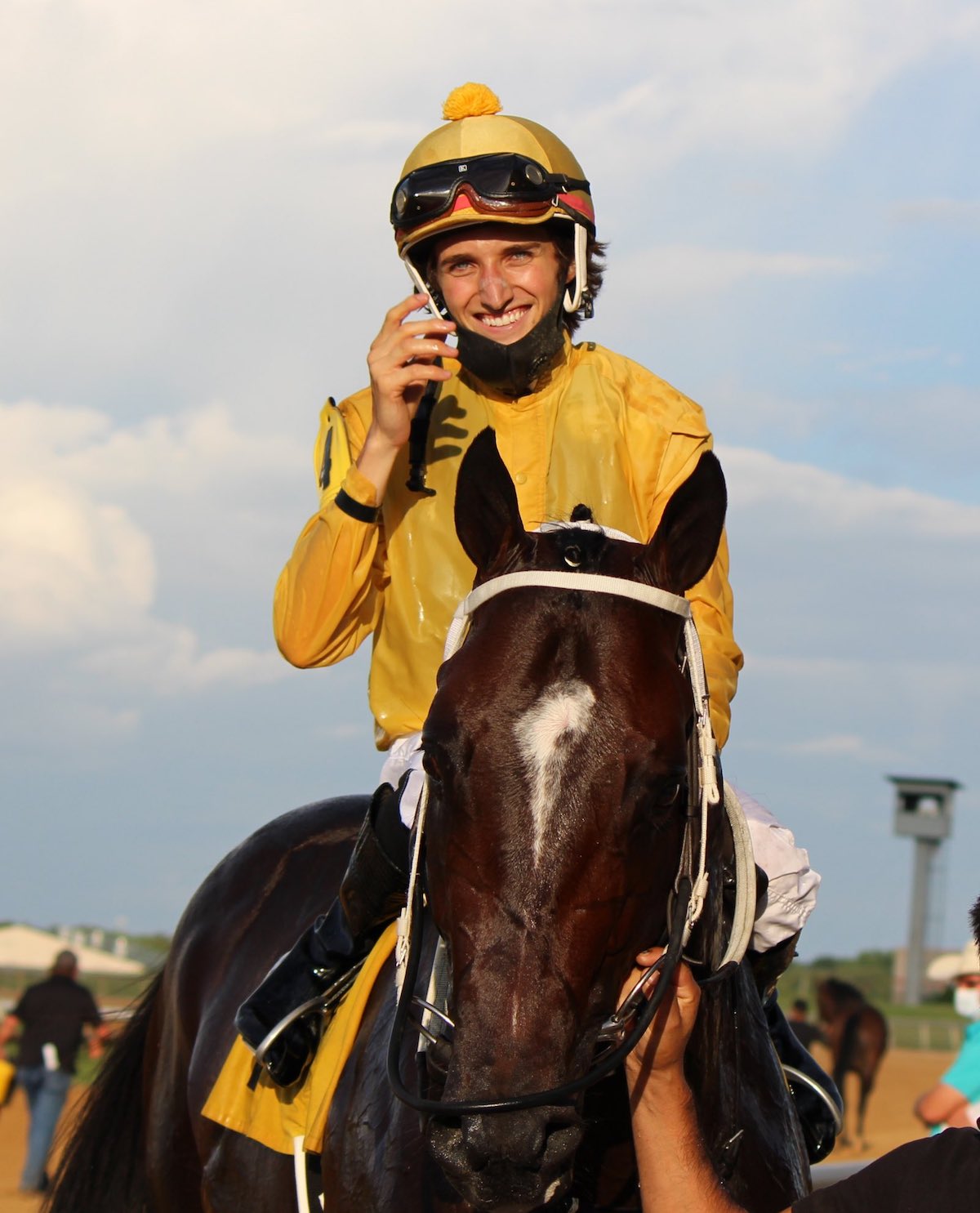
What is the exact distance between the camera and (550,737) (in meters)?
2.47

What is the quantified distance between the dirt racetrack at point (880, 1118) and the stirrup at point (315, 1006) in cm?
631

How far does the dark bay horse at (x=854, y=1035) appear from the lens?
15547 millimetres

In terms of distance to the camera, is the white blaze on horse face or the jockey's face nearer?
the white blaze on horse face

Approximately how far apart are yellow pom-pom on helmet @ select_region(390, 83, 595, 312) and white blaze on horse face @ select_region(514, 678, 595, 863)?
1494 millimetres

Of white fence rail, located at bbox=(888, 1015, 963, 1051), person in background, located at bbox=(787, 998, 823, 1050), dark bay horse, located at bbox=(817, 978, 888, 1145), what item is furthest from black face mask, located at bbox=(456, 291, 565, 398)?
→ white fence rail, located at bbox=(888, 1015, 963, 1051)

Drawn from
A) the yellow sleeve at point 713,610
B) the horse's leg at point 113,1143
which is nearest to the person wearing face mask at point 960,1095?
the horse's leg at point 113,1143

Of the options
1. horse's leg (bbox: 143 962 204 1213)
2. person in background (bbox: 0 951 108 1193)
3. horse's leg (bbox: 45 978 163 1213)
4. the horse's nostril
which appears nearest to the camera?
the horse's nostril

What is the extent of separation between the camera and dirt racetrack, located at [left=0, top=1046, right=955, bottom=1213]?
13.6m

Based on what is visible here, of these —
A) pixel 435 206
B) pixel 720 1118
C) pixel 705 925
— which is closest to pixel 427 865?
pixel 705 925

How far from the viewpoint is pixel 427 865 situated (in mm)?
2654

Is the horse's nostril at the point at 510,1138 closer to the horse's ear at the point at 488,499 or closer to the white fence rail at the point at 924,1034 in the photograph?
the horse's ear at the point at 488,499

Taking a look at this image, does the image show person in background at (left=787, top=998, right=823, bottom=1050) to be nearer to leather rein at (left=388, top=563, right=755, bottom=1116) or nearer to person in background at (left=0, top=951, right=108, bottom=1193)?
person in background at (left=0, top=951, right=108, bottom=1193)

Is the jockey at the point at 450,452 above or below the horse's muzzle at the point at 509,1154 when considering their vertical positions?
above

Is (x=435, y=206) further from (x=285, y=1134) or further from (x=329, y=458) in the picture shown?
(x=285, y=1134)
